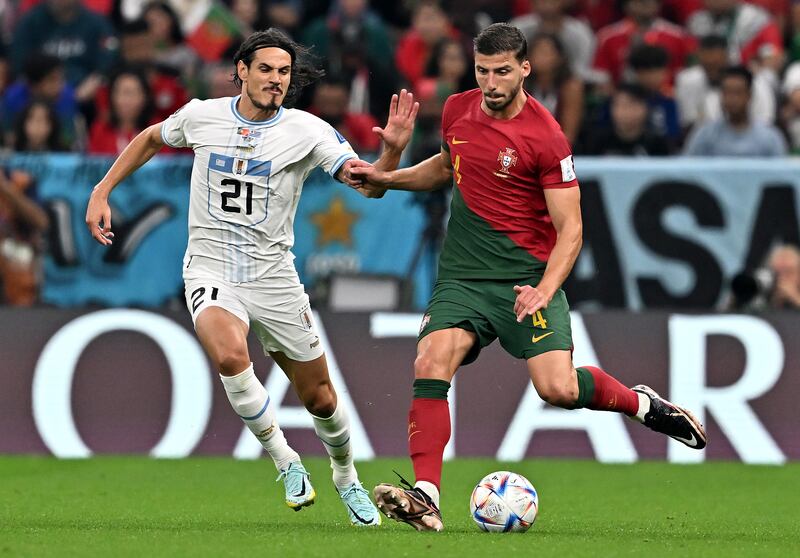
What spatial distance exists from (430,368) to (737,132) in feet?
22.1

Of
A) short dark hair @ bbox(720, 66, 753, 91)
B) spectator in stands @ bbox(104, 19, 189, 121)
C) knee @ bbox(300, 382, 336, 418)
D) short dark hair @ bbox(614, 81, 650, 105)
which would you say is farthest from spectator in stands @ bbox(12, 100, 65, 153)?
knee @ bbox(300, 382, 336, 418)

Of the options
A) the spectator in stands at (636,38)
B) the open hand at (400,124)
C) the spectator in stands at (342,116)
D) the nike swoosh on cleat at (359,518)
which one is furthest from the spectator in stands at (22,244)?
the open hand at (400,124)

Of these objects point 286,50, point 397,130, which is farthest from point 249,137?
point 397,130

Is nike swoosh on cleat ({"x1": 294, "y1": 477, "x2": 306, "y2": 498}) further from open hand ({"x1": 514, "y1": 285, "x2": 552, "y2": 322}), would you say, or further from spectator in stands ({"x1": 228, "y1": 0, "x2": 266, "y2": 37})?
spectator in stands ({"x1": 228, "y1": 0, "x2": 266, "y2": 37})

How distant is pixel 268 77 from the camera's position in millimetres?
8422

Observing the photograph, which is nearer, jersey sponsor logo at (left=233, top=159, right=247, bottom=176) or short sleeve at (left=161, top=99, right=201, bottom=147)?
jersey sponsor logo at (left=233, top=159, right=247, bottom=176)

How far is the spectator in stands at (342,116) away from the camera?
14.3m

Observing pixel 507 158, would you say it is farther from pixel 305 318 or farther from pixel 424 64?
pixel 424 64

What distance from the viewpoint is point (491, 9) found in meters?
16.5

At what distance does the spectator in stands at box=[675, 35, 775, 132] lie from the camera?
48.8 feet

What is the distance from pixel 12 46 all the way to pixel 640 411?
10077 millimetres

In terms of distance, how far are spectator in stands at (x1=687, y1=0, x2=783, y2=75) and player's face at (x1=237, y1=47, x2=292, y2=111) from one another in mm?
8182

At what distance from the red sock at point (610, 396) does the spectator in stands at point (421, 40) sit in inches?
297

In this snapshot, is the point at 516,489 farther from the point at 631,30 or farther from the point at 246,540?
the point at 631,30
